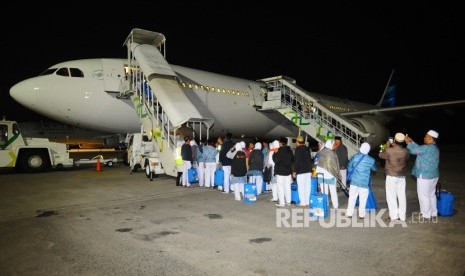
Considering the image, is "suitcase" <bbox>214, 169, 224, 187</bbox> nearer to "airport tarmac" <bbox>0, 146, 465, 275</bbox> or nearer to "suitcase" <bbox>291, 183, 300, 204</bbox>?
"airport tarmac" <bbox>0, 146, 465, 275</bbox>

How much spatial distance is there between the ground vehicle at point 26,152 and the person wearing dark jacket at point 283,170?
10956mm

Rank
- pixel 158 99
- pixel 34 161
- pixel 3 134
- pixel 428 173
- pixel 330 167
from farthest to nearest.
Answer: pixel 34 161
pixel 3 134
pixel 158 99
pixel 330 167
pixel 428 173

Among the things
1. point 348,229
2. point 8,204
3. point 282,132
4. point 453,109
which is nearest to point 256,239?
point 348,229

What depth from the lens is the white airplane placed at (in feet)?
38.9

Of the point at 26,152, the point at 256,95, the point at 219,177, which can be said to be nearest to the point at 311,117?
the point at 256,95

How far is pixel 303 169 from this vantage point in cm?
743

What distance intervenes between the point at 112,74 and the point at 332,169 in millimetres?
9403

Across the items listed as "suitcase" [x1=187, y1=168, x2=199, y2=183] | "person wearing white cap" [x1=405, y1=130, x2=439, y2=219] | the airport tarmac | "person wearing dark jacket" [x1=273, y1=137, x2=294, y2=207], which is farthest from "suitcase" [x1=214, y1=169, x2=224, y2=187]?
"person wearing white cap" [x1=405, y1=130, x2=439, y2=219]

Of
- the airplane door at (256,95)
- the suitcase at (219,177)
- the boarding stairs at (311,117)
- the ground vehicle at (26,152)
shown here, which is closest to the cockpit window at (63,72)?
the ground vehicle at (26,152)

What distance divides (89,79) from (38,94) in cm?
179

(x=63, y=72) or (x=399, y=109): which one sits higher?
(x=63, y=72)

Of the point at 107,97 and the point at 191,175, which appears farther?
the point at 107,97

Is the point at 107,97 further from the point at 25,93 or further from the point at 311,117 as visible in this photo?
the point at 311,117

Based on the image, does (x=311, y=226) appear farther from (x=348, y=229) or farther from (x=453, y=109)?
(x=453, y=109)
